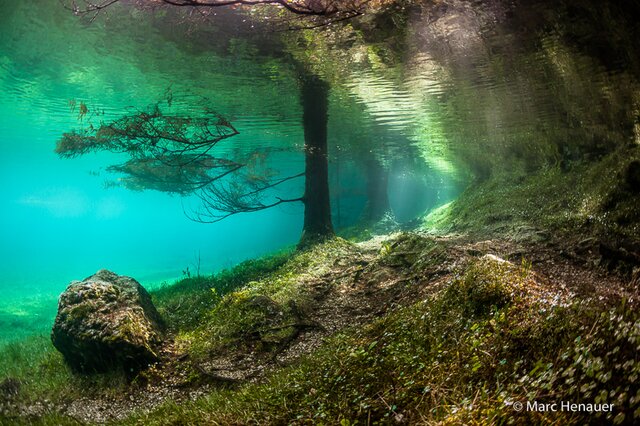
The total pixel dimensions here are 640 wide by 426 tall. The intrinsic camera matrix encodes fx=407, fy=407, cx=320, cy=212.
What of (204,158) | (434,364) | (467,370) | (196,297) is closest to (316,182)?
(204,158)

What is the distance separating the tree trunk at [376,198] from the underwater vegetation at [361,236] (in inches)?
201

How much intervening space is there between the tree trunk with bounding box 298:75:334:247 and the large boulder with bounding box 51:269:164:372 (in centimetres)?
820

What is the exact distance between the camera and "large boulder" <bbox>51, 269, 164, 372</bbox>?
6891 millimetres

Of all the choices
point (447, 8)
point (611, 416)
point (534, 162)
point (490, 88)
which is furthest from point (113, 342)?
point (534, 162)

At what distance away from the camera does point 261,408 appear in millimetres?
3762

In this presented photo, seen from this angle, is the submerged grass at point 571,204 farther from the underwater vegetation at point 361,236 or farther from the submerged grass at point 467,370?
the submerged grass at point 467,370

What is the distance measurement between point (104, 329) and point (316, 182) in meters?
10.6

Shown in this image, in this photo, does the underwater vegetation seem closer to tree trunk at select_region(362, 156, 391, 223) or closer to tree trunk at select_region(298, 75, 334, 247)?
tree trunk at select_region(298, 75, 334, 247)

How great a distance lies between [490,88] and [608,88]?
14.0 feet

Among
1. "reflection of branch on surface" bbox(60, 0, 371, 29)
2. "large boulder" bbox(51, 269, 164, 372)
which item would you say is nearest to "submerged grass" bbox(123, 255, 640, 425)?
"large boulder" bbox(51, 269, 164, 372)

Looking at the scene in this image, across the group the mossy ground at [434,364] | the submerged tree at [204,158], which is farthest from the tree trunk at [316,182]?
the mossy ground at [434,364]

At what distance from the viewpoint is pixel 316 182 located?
54.1 ft

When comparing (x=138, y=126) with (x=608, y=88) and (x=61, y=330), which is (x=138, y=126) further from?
(x=608, y=88)

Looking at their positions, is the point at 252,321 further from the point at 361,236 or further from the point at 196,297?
the point at 361,236
